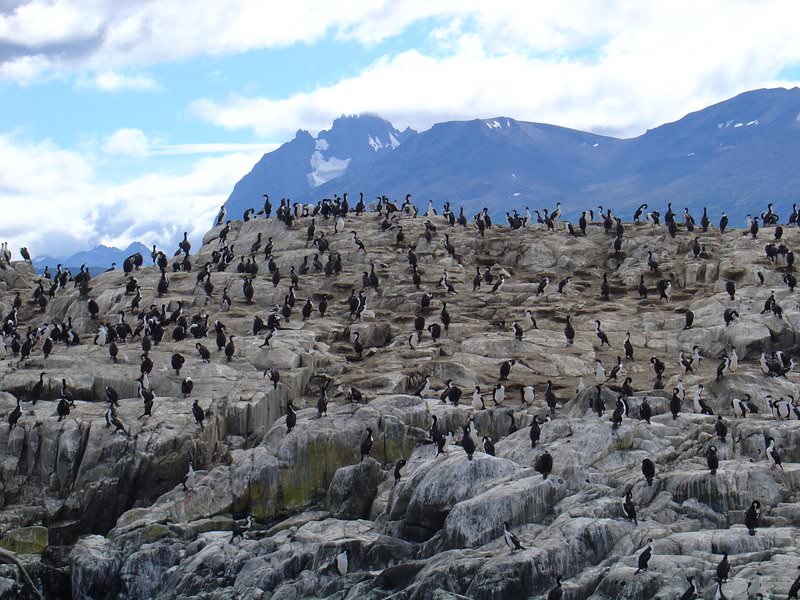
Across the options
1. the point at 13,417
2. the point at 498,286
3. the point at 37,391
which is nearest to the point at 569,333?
the point at 498,286

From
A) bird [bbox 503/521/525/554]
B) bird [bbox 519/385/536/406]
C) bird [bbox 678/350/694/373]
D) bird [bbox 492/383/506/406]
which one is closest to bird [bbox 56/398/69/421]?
bird [bbox 492/383/506/406]

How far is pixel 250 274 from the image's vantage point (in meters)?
60.6

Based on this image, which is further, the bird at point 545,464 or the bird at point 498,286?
the bird at point 498,286

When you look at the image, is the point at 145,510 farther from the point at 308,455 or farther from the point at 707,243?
the point at 707,243

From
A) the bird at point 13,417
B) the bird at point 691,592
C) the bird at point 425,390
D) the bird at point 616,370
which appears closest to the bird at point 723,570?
the bird at point 691,592

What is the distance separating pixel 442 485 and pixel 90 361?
1826 cm

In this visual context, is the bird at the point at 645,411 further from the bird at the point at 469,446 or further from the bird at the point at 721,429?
the bird at the point at 469,446

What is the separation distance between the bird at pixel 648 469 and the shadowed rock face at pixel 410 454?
24 centimetres

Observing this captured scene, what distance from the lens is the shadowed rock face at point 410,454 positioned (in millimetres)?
29453

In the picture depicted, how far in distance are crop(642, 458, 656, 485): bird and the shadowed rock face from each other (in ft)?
0.79

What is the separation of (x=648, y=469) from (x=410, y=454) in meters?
9.56

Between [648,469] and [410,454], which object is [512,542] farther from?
[410,454]

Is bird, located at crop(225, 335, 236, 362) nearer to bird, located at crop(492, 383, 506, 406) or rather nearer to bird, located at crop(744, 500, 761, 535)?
bird, located at crop(492, 383, 506, 406)

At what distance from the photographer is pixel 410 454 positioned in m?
37.8
